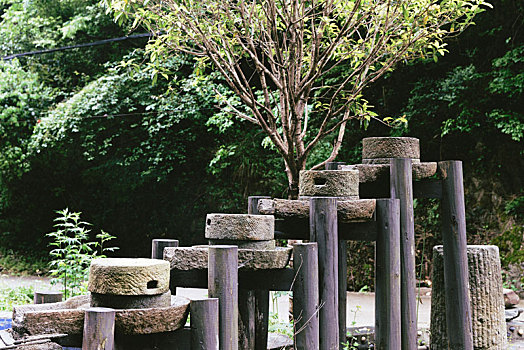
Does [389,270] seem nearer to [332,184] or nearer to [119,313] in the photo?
[332,184]

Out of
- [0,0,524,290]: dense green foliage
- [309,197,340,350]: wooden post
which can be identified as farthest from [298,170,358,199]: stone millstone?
[0,0,524,290]: dense green foliage

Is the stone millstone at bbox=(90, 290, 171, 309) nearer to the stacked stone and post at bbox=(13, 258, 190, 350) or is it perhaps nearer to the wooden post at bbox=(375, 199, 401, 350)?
the stacked stone and post at bbox=(13, 258, 190, 350)

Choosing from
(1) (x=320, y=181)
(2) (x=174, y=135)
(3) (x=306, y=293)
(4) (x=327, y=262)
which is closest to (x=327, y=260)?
(4) (x=327, y=262)

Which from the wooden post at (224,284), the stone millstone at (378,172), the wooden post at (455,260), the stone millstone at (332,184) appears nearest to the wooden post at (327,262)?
the stone millstone at (332,184)

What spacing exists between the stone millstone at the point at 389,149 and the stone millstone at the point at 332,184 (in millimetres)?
453

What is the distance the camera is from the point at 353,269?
8555 millimetres

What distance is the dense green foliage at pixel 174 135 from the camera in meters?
7.79

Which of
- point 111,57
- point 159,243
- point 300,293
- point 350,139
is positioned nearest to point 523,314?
point 350,139

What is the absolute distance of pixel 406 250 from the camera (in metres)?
3.46

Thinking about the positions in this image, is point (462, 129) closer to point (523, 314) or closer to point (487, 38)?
point (487, 38)

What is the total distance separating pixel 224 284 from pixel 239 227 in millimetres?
394

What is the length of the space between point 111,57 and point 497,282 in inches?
328

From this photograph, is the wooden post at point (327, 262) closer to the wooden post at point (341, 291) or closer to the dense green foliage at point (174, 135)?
the wooden post at point (341, 291)

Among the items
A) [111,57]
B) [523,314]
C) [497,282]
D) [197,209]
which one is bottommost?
[523,314]
